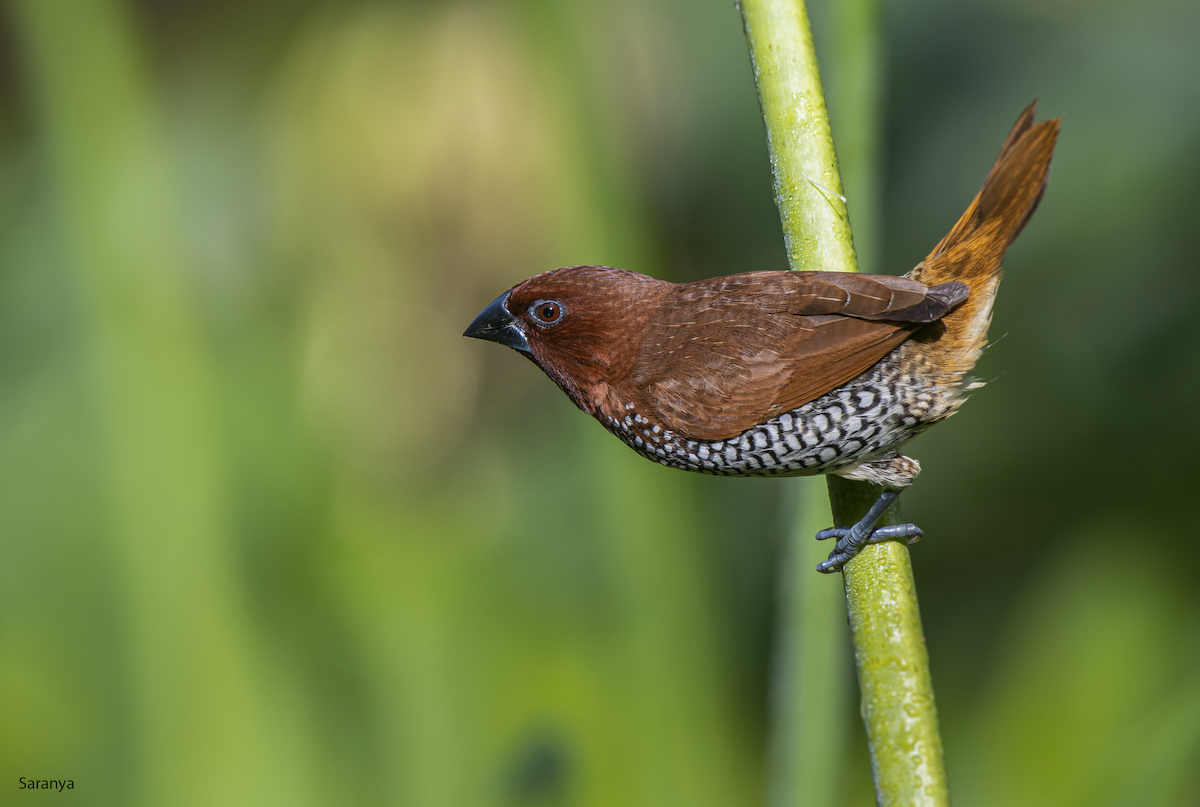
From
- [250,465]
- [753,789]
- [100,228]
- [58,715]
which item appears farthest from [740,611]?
[100,228]

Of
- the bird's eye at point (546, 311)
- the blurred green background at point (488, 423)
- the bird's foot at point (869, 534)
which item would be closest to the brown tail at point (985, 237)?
the blurred green background at point (488, 423)

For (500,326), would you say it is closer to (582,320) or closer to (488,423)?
(582,320)

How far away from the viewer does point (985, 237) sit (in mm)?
1366

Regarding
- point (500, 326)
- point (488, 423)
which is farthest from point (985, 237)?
point (488, 423)

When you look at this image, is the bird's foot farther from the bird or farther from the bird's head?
the bird's head

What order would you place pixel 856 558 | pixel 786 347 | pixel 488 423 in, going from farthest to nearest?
pixel 488 423, pixel 786 347, pixel 856 558

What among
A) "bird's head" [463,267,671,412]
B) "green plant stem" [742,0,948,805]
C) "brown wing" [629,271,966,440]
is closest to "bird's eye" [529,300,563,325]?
"bird's head" [463,267,671,412]

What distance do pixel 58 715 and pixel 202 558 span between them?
18.4 inches

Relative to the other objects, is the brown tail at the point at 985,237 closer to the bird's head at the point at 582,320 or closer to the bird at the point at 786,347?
the bird at the point at 786,347

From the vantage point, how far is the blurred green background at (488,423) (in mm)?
1963

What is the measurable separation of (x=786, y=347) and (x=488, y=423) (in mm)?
1701

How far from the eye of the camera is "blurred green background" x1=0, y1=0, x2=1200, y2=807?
6.44 feet

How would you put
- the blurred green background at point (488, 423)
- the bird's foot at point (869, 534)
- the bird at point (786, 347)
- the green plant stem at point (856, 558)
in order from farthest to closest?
the blurred green background at point (488, 423) → the bird at point (786, 347) → the bird's foot at point (869, 534) → the green plant stem at point (856, 558)

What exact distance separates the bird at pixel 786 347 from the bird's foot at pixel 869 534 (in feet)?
0.17
